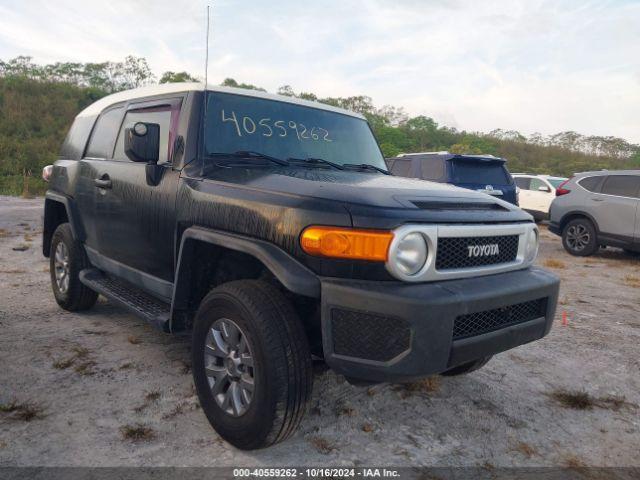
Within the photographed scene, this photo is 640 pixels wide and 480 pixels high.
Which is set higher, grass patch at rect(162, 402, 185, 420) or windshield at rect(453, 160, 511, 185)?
windshield at rect(453, 160, 511, 185)

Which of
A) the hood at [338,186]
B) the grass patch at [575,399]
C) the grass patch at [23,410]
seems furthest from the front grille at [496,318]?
the grass patch at [23,410]

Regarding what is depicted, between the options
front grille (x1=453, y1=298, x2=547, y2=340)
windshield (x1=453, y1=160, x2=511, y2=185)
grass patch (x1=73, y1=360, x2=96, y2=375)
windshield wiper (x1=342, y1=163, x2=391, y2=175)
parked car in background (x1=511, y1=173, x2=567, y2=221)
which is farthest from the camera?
parked car in background (x1=511, y1=173, x2=567, y2=221)

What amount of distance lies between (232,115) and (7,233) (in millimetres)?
8278

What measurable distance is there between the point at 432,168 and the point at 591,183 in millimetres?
3482

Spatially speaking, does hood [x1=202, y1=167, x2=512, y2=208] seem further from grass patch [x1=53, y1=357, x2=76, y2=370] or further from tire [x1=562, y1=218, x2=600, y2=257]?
tire [x1=562, y1=218, x2=600, y2=257]

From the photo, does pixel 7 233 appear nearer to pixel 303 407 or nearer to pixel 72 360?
pixel 72 360

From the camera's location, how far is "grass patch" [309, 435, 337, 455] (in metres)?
2.61

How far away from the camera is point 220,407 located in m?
2.64

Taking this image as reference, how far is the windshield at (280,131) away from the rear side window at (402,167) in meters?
5.87

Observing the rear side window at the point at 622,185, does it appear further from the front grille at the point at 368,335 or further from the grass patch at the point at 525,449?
the front grille at the point at 368,335

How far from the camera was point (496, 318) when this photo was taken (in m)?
2.53

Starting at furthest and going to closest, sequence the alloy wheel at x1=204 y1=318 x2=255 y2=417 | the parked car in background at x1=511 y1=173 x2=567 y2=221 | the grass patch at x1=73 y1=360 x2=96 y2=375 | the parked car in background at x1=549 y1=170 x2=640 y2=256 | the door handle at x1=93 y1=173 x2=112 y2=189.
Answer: the parked car in background at x1=511 y1=173 x2=567 y2=221, the parked car in background at x1=549 y1=170 x2=640 y2=256, the door handle at x1=93 y1=173 x2=112 y2=189, the grass patch at x1=73 y1=360 x2=96 y2=375, the alloy wheel at x1=204 y1=318 x2=255 y2=417

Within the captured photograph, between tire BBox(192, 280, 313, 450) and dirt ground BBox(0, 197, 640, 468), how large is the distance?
19 centimetres

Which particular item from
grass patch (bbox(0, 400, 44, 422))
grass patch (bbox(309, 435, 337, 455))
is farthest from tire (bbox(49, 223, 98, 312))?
grass patch (bbox(309, 435, 337, 455))
